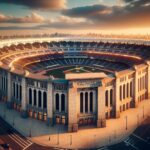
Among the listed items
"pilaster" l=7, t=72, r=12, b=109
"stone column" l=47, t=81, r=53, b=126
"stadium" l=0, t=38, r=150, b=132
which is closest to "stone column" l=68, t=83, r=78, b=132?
"stadium" l=0, t=38, r=150, b=132

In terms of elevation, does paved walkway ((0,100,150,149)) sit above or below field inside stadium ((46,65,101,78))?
below

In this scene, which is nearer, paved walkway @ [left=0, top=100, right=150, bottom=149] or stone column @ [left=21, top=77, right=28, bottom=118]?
paved walkway @ [left=0, top=100, right=150, bottom=149]

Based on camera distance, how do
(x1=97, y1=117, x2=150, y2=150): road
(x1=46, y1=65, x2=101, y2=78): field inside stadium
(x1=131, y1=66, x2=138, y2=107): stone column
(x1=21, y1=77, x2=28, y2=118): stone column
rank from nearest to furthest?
1. (x1=97, y1=117, x2=150, y2=150): road
2. (x1=21, y1=77, x2=28, y2=118): stone column
3. (x1=131, y1=66, x2=138, y2=107): stone column
4. (x1=46, y1=65, x2=101, y2=78): field inside stadium

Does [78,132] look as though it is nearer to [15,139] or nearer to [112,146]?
[112,146]

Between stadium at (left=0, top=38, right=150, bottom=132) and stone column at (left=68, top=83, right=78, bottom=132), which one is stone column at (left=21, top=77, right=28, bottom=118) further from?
stone column at (left=68, top=83, right=78, bottom=132)

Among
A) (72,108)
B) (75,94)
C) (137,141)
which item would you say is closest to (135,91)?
(137,141)

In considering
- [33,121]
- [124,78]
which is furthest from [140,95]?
[33,121]
